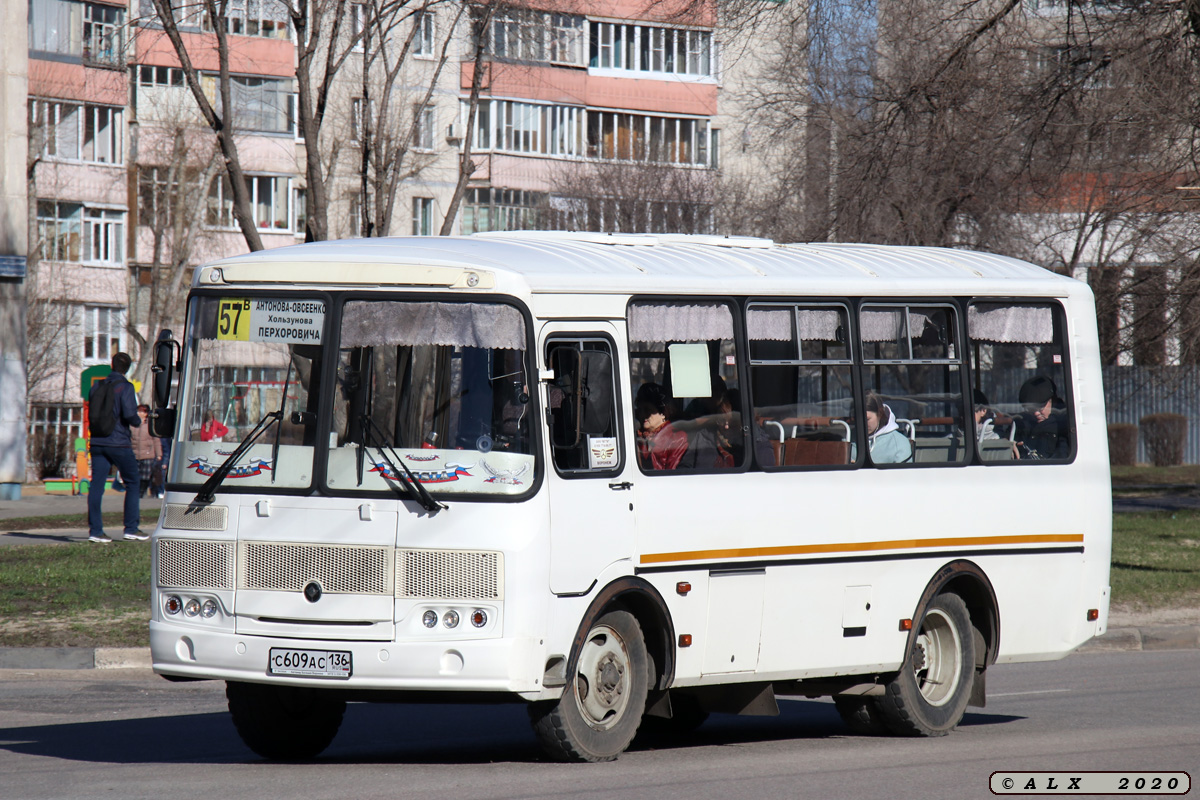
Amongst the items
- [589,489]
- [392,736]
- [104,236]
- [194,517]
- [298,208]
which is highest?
[298,208]

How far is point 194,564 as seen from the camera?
8.63m

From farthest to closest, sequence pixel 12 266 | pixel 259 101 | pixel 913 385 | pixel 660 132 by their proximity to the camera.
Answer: pixel 660 132, pixel 259 101, pixel 12 266, pixel 913 385

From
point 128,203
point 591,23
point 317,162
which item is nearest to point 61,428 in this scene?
point 128,203

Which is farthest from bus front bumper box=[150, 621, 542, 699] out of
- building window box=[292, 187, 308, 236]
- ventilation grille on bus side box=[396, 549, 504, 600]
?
building window box=[292, 187, 308, 236]

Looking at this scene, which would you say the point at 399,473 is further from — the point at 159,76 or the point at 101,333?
the point at 159,76

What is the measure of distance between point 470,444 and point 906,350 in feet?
11.4

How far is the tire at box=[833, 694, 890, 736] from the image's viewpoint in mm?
10500

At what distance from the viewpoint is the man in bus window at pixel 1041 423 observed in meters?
11.0

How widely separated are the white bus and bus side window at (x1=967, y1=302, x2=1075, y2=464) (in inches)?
1.8

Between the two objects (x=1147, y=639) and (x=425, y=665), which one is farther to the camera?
(x=1147, y=639)

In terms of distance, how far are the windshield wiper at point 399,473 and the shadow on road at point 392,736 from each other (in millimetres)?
1526

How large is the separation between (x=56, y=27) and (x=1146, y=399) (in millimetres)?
33877

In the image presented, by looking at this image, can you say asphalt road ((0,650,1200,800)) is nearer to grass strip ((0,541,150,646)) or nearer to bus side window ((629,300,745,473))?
grass strip ((0,541,150,646))

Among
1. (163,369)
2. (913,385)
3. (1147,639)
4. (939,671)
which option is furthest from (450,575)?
(1147,639)
